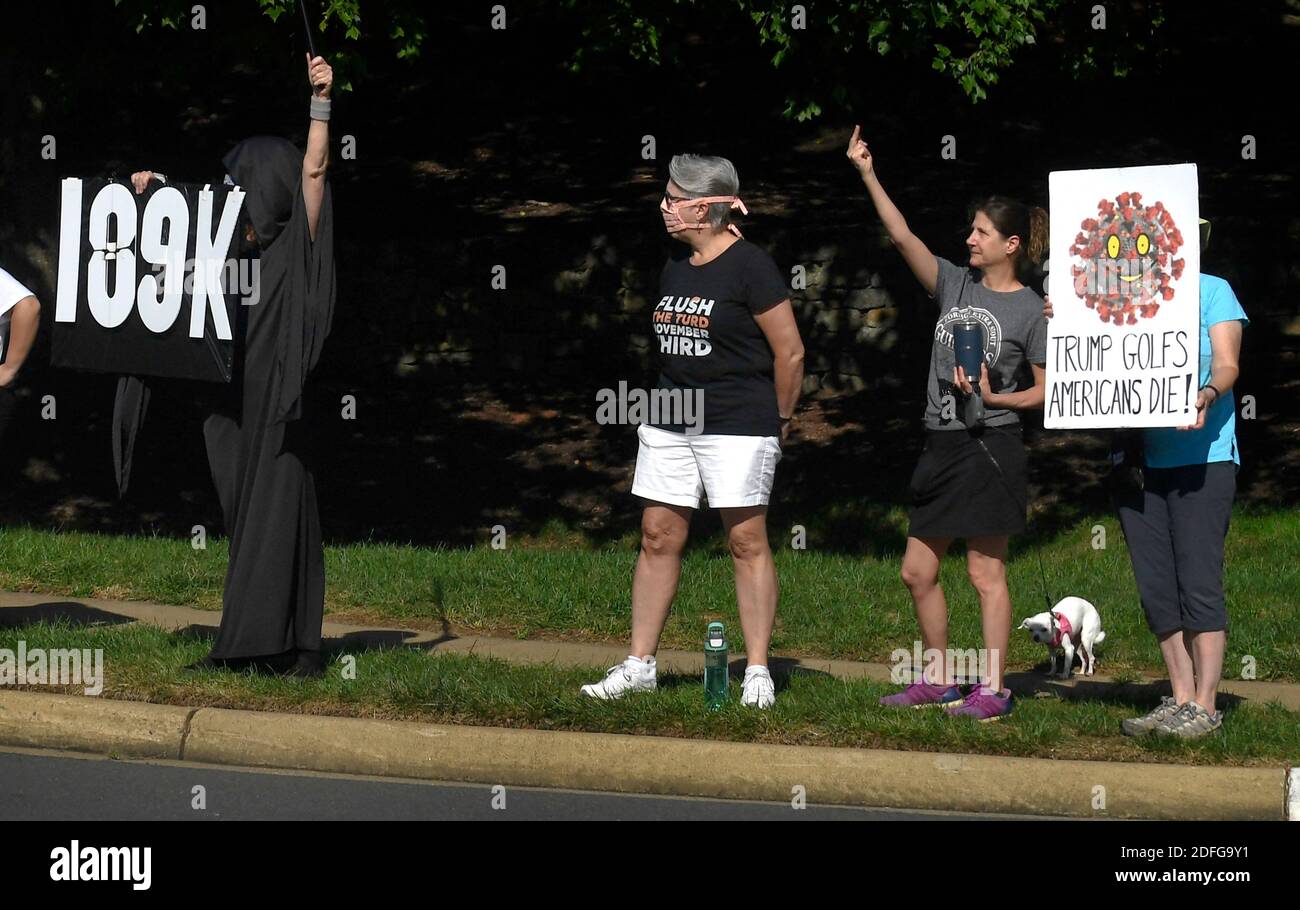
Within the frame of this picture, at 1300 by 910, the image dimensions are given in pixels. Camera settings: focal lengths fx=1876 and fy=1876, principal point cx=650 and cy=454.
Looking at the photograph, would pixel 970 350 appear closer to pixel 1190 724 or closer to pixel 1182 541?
→ pixel 1182 541

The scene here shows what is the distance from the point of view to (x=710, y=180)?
269 inches

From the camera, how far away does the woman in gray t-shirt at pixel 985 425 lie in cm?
668

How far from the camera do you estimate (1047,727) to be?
641 cm

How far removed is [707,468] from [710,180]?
105 cm

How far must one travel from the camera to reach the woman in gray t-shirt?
21.9ft

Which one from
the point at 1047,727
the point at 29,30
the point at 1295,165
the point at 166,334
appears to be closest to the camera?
the point at 1047,727

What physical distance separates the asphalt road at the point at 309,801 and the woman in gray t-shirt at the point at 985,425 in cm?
98

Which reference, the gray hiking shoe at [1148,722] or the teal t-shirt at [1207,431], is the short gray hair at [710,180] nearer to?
the teal t-shirt at [1207,431]

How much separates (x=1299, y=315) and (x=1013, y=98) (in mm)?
6441

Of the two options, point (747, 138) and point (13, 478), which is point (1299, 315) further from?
point (13, 478)

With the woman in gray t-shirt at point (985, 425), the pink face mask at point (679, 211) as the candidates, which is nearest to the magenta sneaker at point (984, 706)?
the woman in gray t-shirt at point (985, 425)

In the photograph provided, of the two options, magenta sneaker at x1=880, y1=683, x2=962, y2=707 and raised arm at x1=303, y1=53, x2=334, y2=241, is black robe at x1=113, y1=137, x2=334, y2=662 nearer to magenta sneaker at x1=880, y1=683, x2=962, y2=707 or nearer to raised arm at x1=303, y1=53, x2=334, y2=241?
raised arm at x1=303, y1=53, x2=334, y2=241

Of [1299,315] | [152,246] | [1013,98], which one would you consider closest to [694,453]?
[152,246]

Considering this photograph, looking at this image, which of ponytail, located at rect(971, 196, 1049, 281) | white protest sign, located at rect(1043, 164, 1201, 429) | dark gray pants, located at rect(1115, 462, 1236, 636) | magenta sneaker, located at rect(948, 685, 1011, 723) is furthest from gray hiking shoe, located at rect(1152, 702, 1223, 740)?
ponytail, located at rect(971, 196, 1049, 281)
